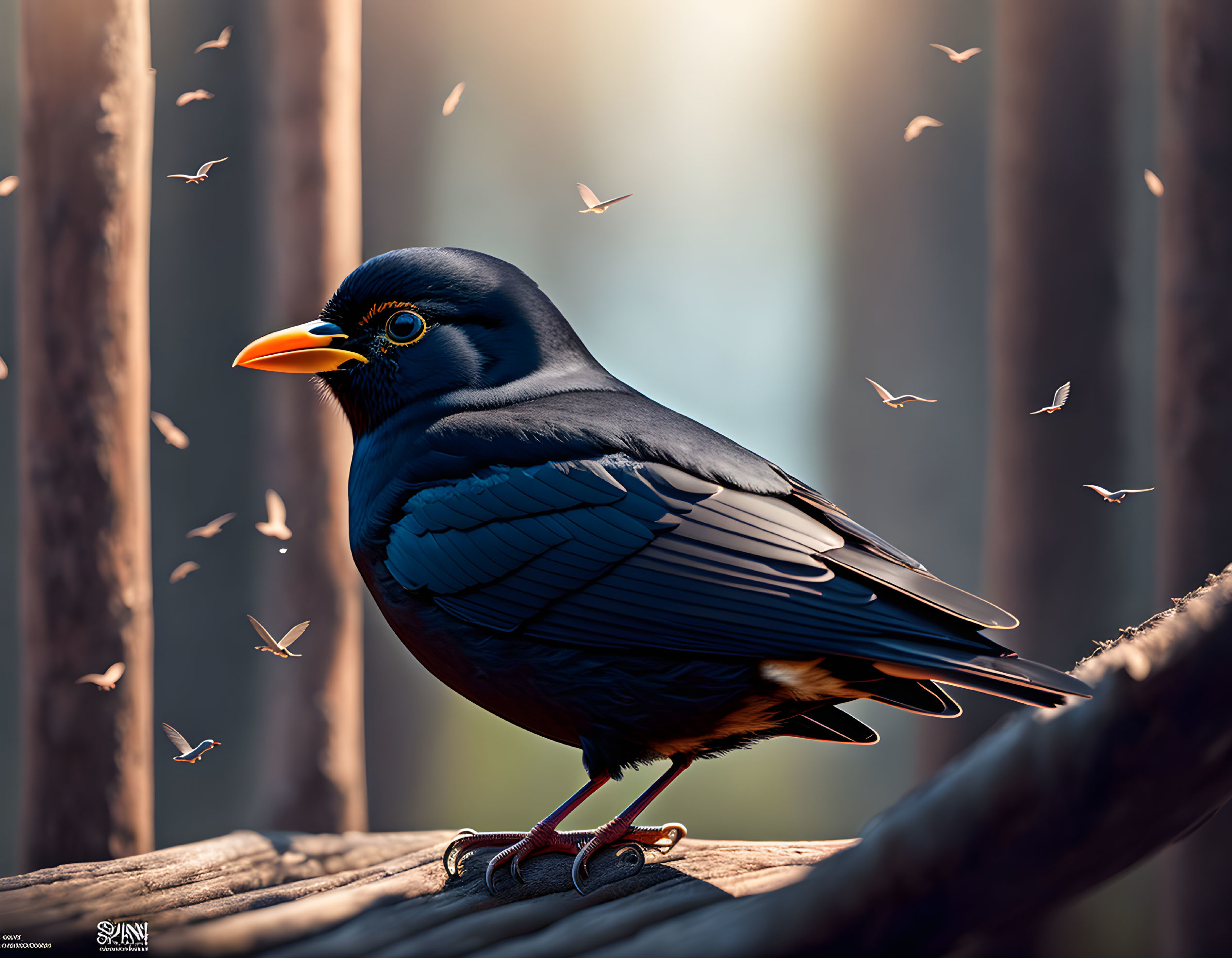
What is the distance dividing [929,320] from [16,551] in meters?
4.20

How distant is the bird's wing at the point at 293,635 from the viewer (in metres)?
3.21

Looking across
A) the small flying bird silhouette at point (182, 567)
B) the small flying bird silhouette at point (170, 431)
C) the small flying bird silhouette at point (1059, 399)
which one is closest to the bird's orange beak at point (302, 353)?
the small flying bird silhouette at point (170, 431)

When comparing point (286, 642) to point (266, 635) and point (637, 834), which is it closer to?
point (266, 635)

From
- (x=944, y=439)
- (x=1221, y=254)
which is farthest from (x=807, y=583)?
(x=944, y=439)

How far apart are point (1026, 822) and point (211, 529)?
138 inches

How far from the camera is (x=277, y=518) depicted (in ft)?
11.5

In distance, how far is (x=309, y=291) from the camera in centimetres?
344

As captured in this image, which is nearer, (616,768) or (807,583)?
(807,583)

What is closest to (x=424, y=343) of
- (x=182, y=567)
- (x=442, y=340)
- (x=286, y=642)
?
(x=442, y=340)

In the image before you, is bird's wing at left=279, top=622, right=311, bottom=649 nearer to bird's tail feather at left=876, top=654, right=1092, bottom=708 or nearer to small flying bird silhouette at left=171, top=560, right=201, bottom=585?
small flying bird silhouette at left=171, top=560, right=201, bottom=585

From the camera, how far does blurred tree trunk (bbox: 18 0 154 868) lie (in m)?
2.94

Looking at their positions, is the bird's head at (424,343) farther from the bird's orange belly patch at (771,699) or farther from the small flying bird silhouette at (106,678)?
the small flying bird silhouette at (106,678)

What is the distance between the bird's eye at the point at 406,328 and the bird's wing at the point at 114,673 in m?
1.58

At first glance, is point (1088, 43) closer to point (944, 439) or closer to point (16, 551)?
point (944, 439)
